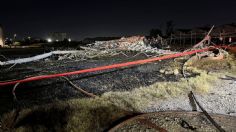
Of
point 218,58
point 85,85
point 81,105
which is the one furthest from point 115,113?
point 218,58

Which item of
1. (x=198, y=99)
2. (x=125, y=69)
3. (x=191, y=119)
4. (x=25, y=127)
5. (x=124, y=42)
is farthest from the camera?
(x=124, y=42)

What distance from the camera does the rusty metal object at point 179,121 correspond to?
186 inches

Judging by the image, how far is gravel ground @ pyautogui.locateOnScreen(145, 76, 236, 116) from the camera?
5.90 meters

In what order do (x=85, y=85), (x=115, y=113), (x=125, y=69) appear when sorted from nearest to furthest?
(x=115, y=113)
(x=85, y=85)
(x=125, y=69)

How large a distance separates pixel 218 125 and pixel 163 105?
1622 mm

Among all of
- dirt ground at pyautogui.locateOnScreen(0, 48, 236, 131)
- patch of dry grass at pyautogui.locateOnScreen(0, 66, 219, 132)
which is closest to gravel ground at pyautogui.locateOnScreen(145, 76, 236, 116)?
dirt ground at pyautogui.locateOnScreen(0, 48, 236, 131)

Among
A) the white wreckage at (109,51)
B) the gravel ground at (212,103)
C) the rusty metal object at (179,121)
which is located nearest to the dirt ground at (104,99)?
the gravel ground at (212,103)

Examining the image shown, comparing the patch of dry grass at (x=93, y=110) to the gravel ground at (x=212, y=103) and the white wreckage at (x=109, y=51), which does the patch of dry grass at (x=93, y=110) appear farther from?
the white wreckage at (x=109, y=51)

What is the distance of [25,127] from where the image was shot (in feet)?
15.6

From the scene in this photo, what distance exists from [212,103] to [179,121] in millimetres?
1687

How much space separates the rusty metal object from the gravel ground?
0.50 meters

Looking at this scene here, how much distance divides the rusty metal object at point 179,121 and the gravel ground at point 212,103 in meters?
0.50

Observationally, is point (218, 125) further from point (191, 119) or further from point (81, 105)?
point (81, 105)

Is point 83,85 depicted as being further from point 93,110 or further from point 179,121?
point 179,121
